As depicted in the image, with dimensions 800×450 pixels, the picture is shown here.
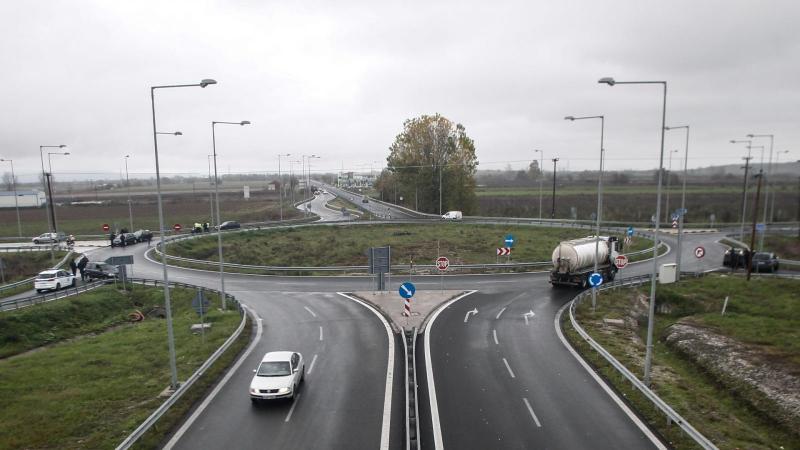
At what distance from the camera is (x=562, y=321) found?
26.7 metres

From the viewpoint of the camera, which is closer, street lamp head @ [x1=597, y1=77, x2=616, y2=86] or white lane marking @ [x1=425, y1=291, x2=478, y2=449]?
white lane marking @ [x1=425, y1=291, x2=478, y2=449]

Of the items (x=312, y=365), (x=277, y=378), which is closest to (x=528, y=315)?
(x=312, y=365)

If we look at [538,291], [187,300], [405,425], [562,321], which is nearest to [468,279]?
[538,291]

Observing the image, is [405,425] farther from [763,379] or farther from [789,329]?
[789,329]

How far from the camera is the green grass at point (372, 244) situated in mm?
48969

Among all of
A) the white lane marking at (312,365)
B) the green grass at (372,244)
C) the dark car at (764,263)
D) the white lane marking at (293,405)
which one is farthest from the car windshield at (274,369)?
the dark car at (764,263)

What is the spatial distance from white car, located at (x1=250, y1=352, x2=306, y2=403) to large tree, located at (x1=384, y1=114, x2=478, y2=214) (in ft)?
220

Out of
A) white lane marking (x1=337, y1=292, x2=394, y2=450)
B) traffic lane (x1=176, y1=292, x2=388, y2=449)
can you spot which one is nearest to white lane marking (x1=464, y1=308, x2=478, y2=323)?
white lane marking (x1=337, y1=292, x2=394, y2=450)

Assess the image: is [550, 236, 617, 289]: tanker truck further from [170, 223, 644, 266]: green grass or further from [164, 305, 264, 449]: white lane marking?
[164, 305, 264, 449]: white lane marking

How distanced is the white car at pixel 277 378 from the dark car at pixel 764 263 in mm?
42412

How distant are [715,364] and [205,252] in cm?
4916

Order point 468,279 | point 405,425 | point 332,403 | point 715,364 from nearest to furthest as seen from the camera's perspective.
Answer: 1. point 405,425
2. point 332,403
3. point 715,364
4. point 468,279

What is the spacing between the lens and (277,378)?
16766mm

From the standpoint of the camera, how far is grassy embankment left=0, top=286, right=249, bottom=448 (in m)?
14.9
